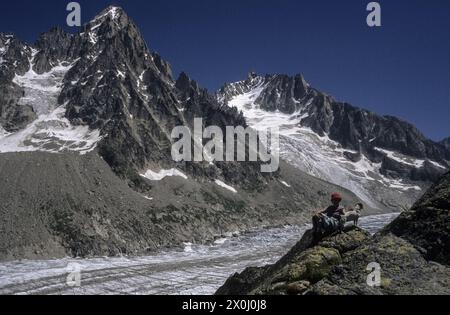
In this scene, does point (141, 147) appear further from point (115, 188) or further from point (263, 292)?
point (263, 292)

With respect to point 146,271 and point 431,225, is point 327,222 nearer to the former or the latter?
point 431,225

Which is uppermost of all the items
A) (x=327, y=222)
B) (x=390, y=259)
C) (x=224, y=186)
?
(x=224, y=186)

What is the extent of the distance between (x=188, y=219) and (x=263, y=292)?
129 metres

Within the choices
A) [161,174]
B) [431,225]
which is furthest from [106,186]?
[431,225]

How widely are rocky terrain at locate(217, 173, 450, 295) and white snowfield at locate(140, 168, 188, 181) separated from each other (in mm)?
148281

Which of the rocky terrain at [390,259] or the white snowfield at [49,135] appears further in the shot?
the white snowfield at [49,135]

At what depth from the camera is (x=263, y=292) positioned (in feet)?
38.8

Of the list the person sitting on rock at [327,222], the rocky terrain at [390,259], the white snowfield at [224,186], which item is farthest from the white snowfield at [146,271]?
the white snowfield at [224,186]

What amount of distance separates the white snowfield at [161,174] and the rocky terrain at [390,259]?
148m

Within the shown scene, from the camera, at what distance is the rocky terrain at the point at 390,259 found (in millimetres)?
10023

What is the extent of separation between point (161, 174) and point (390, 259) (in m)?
158

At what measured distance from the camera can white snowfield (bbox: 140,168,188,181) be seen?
16040 cm

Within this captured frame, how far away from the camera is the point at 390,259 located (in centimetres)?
1095

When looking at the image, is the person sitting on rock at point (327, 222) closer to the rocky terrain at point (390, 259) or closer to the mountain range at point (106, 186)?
the rocky terrain at point (390, 259)
